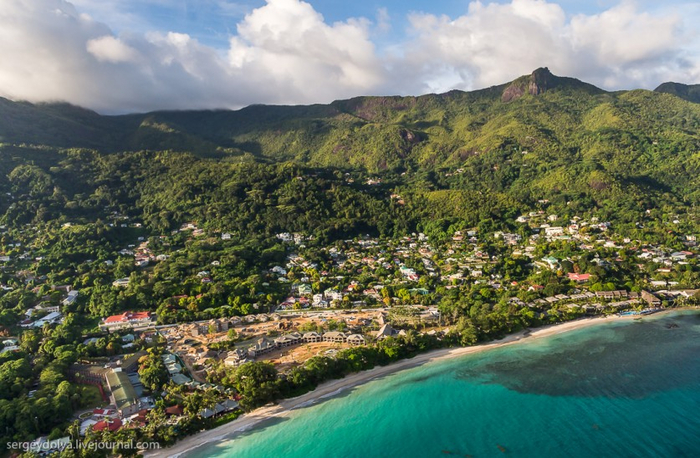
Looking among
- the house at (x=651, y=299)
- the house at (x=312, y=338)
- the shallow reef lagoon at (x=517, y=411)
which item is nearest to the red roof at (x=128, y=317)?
the house at (x=312, y=338)

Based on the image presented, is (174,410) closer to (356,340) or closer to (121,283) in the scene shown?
(356,340)

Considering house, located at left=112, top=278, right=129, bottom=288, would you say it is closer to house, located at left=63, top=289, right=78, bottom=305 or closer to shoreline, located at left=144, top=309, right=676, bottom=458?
house, located at left=63, top=289, right=78, bottom=305

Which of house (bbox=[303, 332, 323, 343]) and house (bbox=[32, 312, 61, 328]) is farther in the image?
house (bbox=[32, 312, 61, 328])

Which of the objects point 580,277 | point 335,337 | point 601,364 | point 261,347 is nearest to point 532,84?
point 580,277

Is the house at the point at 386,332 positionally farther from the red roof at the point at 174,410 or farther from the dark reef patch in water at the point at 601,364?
the red roof at the point at 174,410

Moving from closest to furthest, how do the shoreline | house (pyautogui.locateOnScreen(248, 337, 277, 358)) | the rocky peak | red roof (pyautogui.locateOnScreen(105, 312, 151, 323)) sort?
the shoreline < house (pyautogui.locateOnScreen(248, 337, 277, 358)) < red roof (pyautogui.locateOnScreen(105, 312, 151, 323)) < the rocky peak

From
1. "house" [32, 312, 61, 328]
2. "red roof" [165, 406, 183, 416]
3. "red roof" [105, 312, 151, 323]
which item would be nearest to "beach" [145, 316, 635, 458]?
"red roof" [165, 406, 183, 416]
